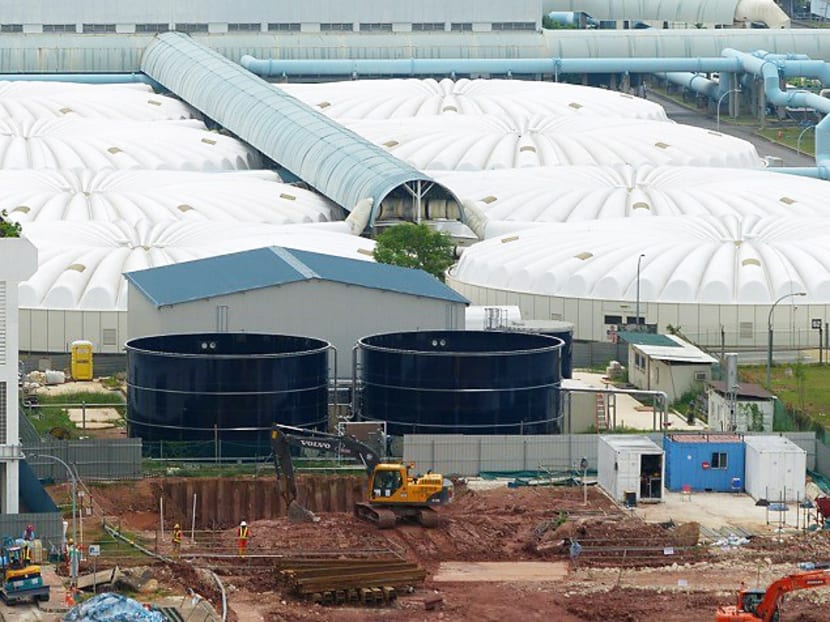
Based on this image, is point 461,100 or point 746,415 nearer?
point 746,415

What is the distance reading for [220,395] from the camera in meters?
91.0

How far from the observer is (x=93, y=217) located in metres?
135

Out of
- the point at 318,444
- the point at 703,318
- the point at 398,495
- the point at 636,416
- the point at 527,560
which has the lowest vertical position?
the point at 527,560

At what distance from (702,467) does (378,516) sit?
1169 cm

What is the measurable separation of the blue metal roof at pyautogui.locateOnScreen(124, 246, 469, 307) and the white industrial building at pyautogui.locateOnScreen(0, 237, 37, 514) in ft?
65.3

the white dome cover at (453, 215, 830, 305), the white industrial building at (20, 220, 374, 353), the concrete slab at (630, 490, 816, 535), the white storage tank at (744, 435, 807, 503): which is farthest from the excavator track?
the white dome cover at (453, 215, 830, 305)

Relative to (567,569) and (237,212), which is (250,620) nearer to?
(567,569)

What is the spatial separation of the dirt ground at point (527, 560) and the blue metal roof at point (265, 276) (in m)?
14.8

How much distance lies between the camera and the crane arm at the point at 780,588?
227ft

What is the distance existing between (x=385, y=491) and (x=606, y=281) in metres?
39.7

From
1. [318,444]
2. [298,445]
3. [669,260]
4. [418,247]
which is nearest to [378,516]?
[318,444]

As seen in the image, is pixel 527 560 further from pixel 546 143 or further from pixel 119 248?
pixel 546 143

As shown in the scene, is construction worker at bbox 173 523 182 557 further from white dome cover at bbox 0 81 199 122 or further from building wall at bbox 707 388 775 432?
white dome cover at bbox 0 81 199 122

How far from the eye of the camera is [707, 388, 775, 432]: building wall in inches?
3745
